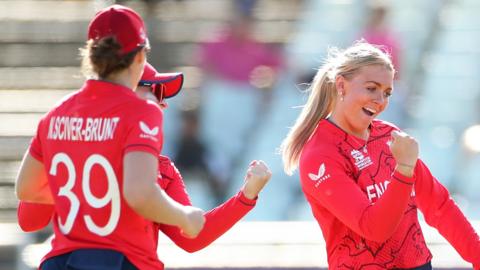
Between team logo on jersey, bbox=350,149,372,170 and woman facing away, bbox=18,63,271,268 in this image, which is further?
team logo on jersey, bbox=350,149,372,170

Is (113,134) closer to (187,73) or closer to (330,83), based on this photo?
(330,83)

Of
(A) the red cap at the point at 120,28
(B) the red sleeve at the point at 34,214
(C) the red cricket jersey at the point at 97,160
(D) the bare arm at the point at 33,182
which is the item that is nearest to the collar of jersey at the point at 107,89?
(C) the red cricket jersey at the point at 97,160

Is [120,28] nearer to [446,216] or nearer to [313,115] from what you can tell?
[313,115]

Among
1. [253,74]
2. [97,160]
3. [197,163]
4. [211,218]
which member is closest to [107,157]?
[97,160]

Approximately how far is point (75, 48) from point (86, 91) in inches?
195

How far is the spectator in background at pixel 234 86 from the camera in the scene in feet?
22.6

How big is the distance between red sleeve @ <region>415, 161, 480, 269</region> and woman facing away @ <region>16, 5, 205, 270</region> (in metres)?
1.04

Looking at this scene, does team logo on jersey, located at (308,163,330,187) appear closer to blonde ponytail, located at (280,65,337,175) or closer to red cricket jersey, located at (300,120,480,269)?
red cricket jersey, located at (300,120,480,269)

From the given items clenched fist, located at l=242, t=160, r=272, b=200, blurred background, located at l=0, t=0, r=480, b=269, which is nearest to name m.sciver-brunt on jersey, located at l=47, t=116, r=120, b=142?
clenched fist, located at l=242, t=160, r=272, b=200

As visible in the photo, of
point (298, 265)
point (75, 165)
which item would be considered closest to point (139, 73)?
point (75, 165)

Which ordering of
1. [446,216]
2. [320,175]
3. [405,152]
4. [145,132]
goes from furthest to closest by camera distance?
[446,216]
[320,175]
[405,152]
[145,132]

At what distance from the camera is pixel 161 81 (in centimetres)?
335

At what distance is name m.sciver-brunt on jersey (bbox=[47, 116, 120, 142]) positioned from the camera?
2930mm

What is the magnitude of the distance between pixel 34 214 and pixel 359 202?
3.26 ft
